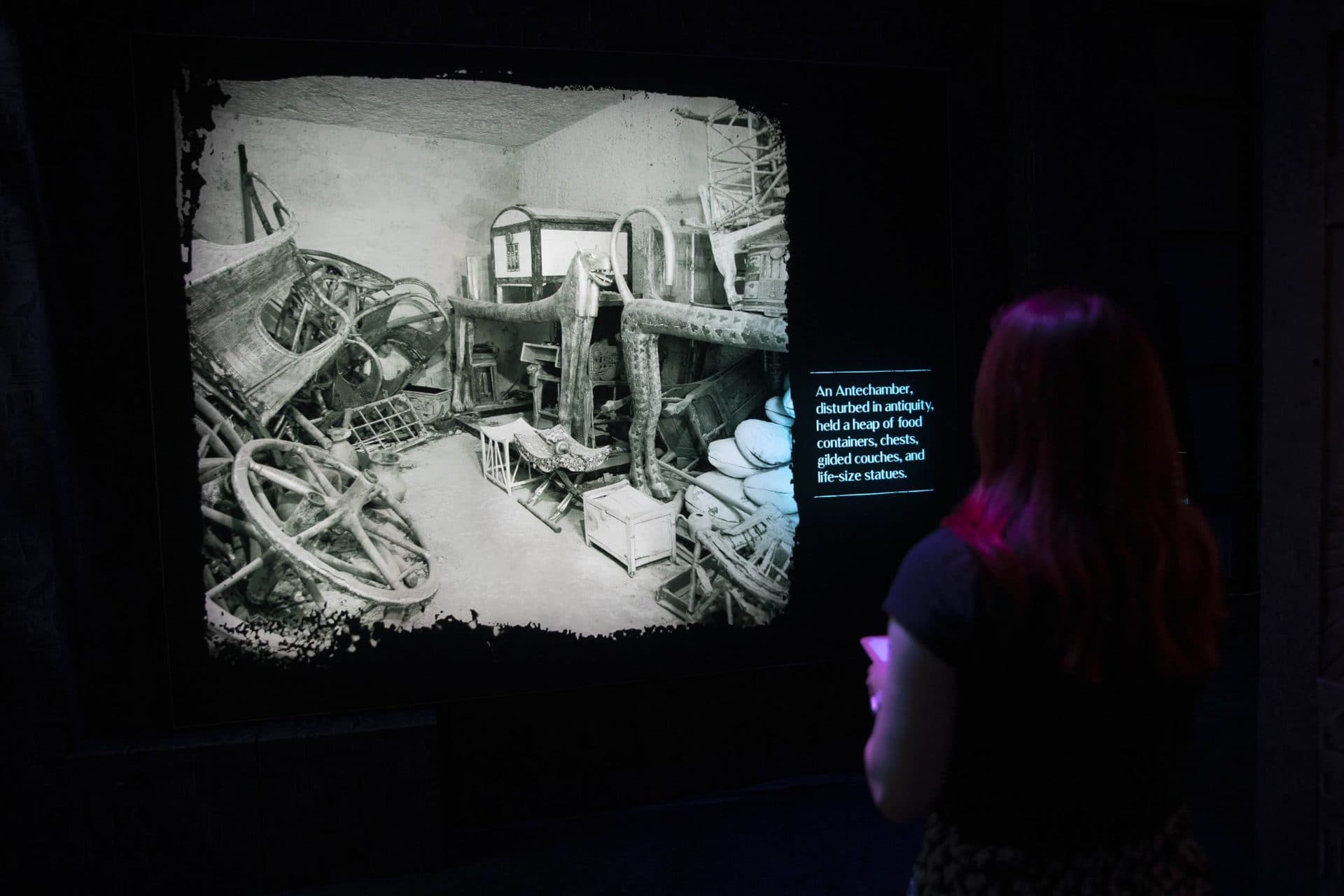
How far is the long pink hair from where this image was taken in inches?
34.4

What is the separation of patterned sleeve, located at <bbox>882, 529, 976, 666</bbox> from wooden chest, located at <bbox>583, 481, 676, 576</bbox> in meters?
1.99

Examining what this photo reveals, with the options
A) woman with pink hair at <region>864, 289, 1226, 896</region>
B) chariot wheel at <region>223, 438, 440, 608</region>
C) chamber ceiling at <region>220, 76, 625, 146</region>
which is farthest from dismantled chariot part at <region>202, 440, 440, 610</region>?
woman with pink hair at <region>864, 289, 1226, 896</region>

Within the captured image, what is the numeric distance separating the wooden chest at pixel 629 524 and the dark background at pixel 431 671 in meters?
0.49

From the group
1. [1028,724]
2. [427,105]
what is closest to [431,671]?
[427,105]

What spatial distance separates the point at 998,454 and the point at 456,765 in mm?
2458

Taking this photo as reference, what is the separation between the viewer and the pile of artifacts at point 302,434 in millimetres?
2525

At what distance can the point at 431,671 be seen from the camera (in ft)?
8.96

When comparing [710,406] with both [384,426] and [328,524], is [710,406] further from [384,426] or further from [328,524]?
[328,524]

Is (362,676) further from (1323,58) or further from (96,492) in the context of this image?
(1323,58)

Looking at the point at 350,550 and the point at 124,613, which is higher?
the point at 350,550

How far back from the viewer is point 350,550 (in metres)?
2.65

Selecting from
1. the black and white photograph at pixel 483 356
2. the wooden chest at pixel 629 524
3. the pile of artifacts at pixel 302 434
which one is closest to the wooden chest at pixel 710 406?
the black and white photograph at pixel 483 356

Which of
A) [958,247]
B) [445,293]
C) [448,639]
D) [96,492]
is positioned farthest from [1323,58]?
[96,492]

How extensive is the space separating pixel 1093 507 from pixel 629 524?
206 cm
